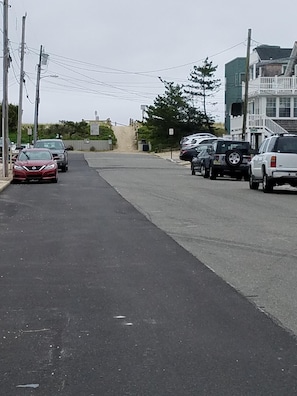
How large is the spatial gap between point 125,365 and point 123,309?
6.60 feet

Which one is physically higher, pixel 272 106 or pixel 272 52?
pixel 272 52

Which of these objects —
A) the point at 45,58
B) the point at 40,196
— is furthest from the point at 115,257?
the point at 45,58

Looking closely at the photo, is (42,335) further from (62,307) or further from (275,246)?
(275,246)

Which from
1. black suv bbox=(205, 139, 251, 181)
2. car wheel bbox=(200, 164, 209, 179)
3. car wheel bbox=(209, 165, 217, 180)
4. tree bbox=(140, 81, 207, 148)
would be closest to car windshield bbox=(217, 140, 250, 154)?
black suv bbox=(205, 139, 251, 181)

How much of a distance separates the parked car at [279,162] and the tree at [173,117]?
174 ft

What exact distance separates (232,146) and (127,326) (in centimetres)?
2671

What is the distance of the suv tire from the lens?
33.2 m

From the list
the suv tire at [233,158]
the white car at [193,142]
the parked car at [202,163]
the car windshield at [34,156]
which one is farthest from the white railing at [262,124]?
the car windshield at [34,156]

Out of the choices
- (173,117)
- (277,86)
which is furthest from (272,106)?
(173,117)

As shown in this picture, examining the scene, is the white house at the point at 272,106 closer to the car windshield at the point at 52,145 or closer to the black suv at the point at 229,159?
the car windshield at the point at 52,145

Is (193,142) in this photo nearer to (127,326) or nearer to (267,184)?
(267,184)

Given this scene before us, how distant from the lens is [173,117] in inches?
3103

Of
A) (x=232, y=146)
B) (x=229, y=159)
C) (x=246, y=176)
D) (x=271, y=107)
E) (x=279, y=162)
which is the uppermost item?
(x=271, y=107)

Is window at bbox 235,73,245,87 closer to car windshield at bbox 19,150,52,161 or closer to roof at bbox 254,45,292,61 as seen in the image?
roof at bbox 254,45,292,61
